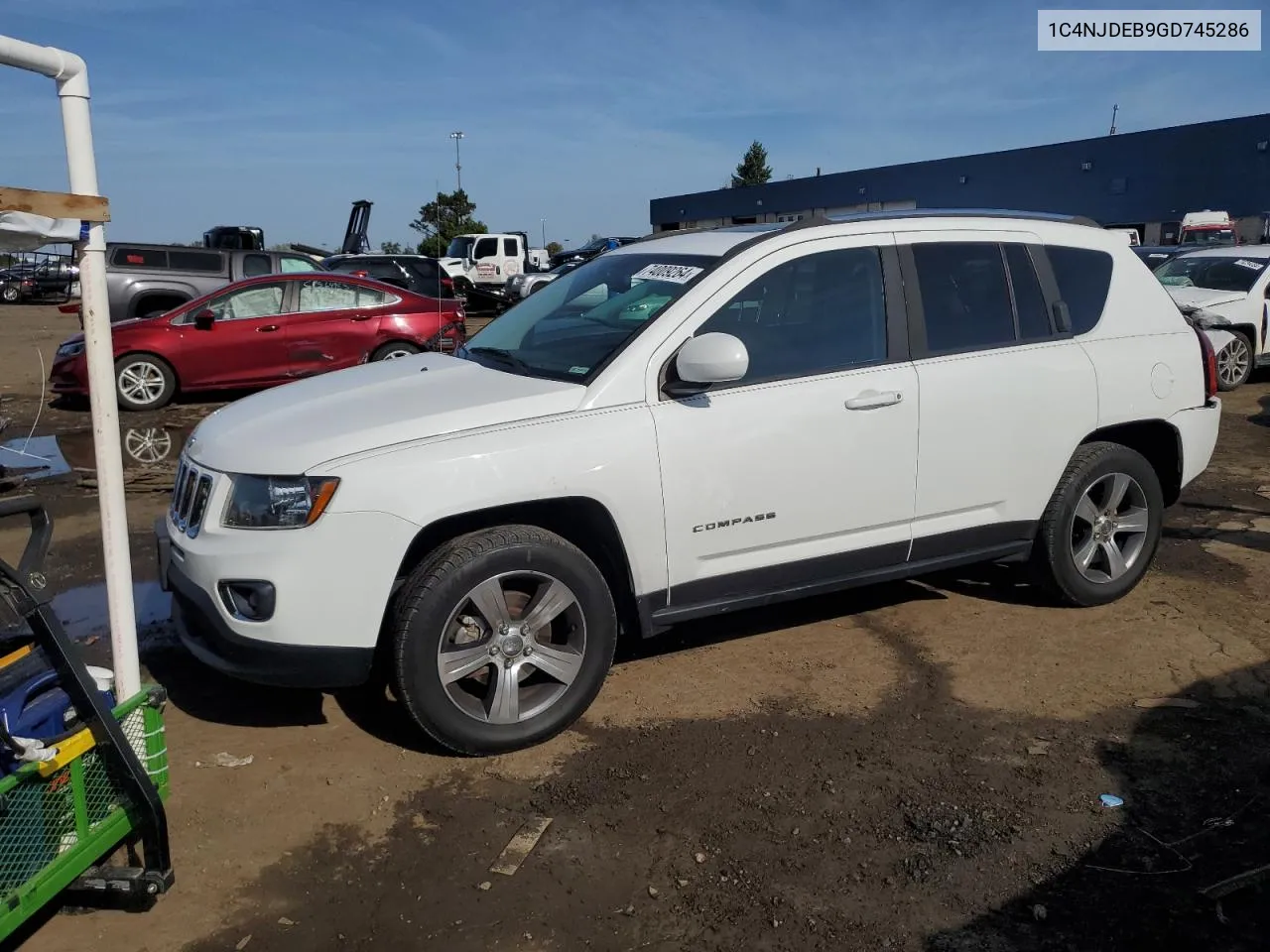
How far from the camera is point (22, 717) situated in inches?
115

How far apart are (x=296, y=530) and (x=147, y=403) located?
9.62 metres

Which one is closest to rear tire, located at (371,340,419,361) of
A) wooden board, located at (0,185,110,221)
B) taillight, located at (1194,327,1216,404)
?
taillight, located at (1194,327,1216,404)

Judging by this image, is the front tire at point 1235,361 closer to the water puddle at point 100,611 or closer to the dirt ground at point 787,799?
the dirt ground at point 787,799

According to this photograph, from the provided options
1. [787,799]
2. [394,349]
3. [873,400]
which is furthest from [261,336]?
[787,799]

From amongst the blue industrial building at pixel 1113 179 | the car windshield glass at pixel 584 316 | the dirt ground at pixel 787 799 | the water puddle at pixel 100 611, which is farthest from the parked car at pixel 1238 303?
the blue industrial building at pixel 1113 179

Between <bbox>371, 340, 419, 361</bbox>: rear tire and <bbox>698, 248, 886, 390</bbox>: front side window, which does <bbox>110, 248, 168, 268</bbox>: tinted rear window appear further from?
<bbox>698, 248, 886, 390</bbox>: front side window

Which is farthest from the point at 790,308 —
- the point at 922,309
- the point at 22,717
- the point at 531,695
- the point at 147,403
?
the point at 147,403

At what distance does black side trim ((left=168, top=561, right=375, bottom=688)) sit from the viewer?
3.50 m

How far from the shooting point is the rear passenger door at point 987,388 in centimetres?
453

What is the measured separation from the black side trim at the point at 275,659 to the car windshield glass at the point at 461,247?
1123 inches

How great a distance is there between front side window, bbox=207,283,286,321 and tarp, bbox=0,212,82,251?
9.66m

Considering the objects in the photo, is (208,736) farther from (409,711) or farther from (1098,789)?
(1098,789)

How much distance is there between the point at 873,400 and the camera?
170 inches

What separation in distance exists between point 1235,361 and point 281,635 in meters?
12.3
